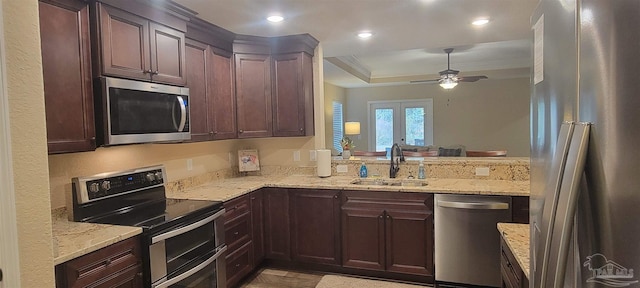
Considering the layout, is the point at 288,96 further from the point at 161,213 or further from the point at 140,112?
the point at 161,213

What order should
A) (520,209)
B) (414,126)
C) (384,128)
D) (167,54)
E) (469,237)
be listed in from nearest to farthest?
(167,54) < (520,209) < (469,237) < (414,126) < (384,128)

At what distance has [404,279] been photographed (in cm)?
335

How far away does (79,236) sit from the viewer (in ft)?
6.44

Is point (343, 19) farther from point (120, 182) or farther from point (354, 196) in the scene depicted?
point (120, 182)

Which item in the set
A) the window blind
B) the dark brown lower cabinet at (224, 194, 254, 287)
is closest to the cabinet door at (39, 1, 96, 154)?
the dark brown lower cabinet at (224, 194, 254, 287)

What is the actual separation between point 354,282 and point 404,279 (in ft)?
1.45

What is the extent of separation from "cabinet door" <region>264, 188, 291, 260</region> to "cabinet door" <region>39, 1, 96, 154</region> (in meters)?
1.76

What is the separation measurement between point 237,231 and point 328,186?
0.89 m

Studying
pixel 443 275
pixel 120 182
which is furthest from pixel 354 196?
pixel 120 182

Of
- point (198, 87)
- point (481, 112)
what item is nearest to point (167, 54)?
point (198, 87)

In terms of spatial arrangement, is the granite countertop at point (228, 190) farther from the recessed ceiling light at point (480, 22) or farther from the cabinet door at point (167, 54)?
the recessed ceiling light at point (480, 22)

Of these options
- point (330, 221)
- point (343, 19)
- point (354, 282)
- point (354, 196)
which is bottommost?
point (354, 282)

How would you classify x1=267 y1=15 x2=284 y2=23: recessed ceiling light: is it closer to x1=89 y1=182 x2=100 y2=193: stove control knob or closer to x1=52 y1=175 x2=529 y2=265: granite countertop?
x1=52 y1=175 x2=529 y2=265: granite countertop

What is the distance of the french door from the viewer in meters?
9.30
